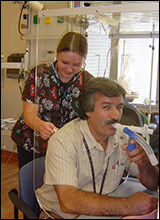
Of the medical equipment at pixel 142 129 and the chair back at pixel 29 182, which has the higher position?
the medical equipment at pixel 142 129

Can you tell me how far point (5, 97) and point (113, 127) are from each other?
3.31 m

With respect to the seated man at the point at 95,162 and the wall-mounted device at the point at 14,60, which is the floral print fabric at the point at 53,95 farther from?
the wall-mounted device at the point at 14,60

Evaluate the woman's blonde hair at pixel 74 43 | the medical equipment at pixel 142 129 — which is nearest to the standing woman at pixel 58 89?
the woman's blonde hair at pixel 74 43

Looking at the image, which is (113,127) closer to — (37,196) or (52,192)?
(52,192)

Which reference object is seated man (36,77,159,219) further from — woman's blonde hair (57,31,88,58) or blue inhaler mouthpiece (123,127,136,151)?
woman's blonde hair (57,31,88,58)

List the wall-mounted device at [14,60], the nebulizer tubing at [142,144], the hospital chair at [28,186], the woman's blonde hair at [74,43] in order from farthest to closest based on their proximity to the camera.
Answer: the wall-mounted device at [14,60] < the hospital chair at [28,186] < the woman's blonde hair at [74,43] < the nebulizer tubing at [142,144]

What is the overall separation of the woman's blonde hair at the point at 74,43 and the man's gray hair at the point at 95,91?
0.12 meters

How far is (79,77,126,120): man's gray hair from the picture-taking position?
2.65 feet

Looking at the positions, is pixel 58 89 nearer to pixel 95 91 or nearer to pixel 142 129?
pixel 95 91

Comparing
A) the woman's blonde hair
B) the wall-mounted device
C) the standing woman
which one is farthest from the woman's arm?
the wall-mounted device

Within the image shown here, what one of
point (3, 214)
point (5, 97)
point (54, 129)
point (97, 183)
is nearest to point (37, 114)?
point (54, 129)

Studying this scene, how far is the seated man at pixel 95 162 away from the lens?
31.7 inches

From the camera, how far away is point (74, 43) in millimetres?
940

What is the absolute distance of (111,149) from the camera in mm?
894
